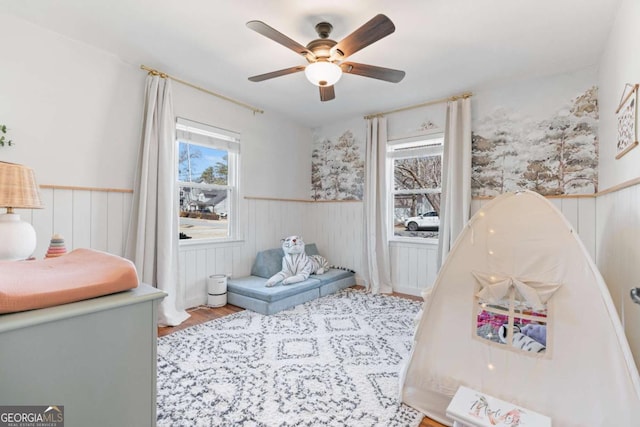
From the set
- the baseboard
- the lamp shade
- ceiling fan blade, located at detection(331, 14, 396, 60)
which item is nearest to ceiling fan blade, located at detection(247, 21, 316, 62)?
ceiling fan blade, located at detection(331, 14, 396, 60)

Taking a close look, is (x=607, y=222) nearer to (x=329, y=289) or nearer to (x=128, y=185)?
(x=329, y=289)

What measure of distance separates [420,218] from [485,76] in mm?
1746

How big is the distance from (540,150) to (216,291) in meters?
3.71

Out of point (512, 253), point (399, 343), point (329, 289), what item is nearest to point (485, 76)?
point (512, 253)

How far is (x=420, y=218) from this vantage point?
3.93 meters

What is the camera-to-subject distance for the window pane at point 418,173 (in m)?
3.79

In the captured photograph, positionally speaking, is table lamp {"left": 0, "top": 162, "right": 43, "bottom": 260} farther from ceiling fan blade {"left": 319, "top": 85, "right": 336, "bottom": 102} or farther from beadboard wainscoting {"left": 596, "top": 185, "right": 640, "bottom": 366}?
beadboard wainscoting {"left": 596, "top": 185, "right": 640, "bottom": 366}

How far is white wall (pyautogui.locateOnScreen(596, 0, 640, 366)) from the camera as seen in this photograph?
1643 mm

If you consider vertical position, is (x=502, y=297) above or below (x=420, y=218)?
below

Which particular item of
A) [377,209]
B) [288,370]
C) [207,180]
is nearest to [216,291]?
[207,180]

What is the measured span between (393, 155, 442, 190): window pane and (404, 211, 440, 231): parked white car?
359mm

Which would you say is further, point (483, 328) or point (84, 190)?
point (84, 190)

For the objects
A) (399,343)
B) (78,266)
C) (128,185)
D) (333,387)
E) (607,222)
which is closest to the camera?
(78,266)

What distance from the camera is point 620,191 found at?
1970 millimetres
